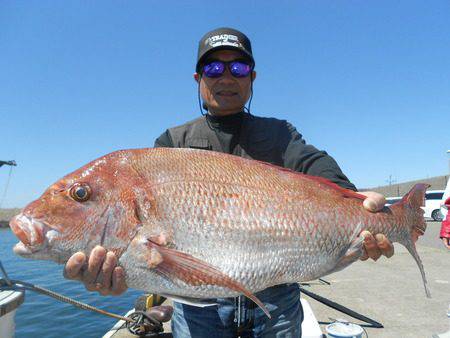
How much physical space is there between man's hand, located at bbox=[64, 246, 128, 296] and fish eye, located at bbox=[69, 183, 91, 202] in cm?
29

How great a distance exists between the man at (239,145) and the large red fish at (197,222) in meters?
0.32

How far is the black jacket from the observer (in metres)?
2.62

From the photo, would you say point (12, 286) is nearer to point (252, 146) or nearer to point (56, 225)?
point (56, 225)

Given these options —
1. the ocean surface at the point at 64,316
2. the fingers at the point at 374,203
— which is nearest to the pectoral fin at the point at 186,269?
the fingers at the point at 374,203

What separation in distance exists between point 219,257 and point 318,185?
2.75 ft

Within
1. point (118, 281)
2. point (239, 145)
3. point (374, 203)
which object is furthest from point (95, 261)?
point (374, 203)

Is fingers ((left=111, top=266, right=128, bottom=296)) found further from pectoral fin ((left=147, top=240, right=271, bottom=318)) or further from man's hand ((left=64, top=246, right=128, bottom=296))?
pectoral fin ((left=147, top=240, right=271, bottom=318))

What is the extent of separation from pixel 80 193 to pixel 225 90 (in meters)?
1.35

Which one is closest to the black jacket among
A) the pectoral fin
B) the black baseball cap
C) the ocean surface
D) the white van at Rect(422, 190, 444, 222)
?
the black baseball cap

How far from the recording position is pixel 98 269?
1886 mm

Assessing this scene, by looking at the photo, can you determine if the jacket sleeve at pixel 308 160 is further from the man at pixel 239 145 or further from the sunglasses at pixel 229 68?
the sunglasses at pixel 229 68

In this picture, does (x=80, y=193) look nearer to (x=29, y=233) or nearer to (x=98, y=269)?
(x=29, y=233)

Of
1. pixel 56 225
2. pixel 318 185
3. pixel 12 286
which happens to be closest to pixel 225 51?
pixel 318 185

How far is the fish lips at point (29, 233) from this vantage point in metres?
1.80
